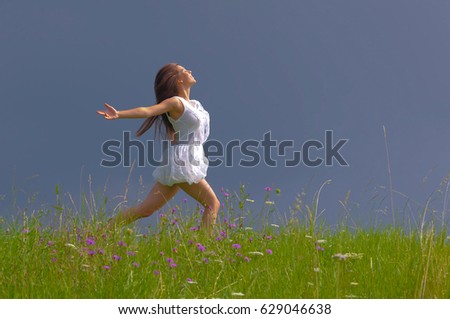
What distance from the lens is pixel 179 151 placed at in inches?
308

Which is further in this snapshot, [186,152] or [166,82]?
[166,82]

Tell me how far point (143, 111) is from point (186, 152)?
3.55 feet

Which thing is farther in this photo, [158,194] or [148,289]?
[158,194]

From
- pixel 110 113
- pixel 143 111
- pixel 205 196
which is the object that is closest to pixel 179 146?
pixel 205 196

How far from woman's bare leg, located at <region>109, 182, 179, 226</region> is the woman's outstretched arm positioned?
970mm

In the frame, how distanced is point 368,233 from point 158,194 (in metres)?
2.57

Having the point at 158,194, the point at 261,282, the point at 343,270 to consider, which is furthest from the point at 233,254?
the point at 158,194

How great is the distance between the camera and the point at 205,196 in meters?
7.75

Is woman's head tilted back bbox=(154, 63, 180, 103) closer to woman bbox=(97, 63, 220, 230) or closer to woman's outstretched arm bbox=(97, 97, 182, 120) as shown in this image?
woman bbox=(97, 63, 220, 230)

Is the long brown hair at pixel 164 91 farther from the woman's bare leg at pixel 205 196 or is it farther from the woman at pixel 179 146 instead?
the woman's bare leg at pixel 205 196

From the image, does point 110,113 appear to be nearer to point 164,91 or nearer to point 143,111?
point 143,111

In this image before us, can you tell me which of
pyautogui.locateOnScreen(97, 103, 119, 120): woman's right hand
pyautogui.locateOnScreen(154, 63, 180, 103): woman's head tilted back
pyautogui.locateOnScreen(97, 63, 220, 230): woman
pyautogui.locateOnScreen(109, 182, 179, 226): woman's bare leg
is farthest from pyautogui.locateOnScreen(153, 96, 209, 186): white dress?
pyautogui.locateOnScreen(97, 103, 119, 120): woman's right hand
